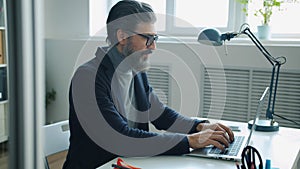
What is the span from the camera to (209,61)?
2.65m

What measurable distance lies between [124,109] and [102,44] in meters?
1.65

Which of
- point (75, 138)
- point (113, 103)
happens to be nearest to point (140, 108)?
point (113, 103)

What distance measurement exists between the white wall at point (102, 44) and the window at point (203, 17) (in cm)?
17

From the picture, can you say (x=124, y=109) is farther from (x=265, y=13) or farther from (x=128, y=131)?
(x=265, y=13)

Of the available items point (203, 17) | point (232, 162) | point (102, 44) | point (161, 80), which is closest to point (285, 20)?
point (203, 17)

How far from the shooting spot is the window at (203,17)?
2.69 metres

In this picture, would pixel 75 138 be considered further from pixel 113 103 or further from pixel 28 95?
pixel 28 95

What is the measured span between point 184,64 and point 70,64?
1.12 meters

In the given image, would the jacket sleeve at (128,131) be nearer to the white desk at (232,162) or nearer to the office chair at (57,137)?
the white desk at (232,162)

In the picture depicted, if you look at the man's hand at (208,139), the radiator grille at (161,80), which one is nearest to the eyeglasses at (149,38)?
the man's hand at (208,139)

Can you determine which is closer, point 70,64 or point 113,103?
point 113,103

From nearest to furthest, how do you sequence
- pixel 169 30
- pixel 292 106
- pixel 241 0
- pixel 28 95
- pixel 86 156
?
pixel 28 95
pixel 86 156
pixel 292 106
pixel 241 0
pixel 169 30

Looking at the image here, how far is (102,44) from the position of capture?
10.1 ft

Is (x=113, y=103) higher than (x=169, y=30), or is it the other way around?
(x=169, y=30)
